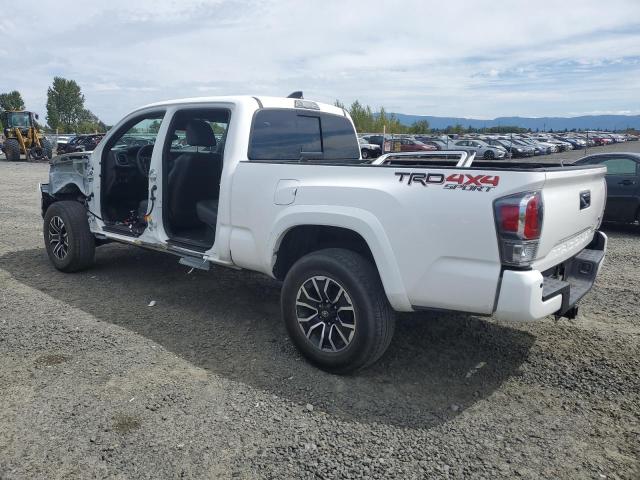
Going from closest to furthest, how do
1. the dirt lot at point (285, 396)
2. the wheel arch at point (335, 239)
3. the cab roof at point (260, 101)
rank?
the dirt lot at point (285, 396) < the wheel arch at point (335, 239) < the cab roof at point (260, 101)

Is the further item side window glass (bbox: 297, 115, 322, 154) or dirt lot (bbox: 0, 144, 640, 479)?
side window glass (bbox: 297, 115, 322, 154)

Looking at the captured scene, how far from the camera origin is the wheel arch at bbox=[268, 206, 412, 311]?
3178mm

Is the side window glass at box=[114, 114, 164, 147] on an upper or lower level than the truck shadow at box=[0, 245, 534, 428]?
upper

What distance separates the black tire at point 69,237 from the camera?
5.62 metres

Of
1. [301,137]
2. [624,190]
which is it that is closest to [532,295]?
[301,137]

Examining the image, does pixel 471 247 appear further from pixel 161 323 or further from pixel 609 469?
pixel 161 323

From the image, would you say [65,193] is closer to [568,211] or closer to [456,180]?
[456,180]

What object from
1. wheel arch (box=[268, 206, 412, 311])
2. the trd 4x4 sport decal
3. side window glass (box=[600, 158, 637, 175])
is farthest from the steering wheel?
side window glass (box=[600, 158, 637, 175])

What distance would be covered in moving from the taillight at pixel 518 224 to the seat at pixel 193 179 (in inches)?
118

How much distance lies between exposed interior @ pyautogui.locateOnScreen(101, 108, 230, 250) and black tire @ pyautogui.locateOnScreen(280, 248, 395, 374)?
1.22 metres

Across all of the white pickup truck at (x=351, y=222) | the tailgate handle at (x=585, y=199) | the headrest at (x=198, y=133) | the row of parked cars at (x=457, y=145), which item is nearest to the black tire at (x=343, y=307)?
the white pickup truck at (x=351, y=222)

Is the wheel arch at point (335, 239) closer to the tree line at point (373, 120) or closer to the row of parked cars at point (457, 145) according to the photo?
the row of parked cars at point (457, 145)

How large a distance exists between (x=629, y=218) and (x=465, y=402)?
743 centimetres

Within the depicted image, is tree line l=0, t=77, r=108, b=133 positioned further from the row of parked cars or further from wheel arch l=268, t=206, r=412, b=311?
wheel arch l=268, t=206, r=412, b=311
